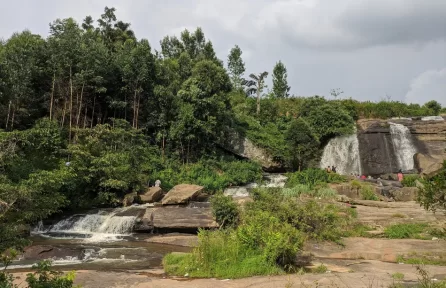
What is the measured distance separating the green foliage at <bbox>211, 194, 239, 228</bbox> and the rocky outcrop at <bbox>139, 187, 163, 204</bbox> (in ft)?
23.6

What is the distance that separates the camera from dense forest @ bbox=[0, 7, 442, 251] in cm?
2170

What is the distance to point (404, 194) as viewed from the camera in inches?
848

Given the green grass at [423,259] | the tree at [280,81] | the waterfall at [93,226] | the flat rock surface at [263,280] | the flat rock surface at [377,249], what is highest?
the tree at [280,81]

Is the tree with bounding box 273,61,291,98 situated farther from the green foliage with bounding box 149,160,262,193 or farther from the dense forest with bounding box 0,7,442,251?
the green foliage with bounding box 149,160,262,193

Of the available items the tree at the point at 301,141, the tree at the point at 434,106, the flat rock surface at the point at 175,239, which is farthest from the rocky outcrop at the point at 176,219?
the tree at the point at 434,106

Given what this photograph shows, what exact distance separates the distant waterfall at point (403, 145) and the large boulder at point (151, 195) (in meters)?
18.8

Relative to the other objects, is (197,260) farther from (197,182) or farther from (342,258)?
(197,182)

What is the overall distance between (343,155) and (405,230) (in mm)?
17048

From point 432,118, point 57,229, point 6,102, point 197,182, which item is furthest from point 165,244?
point 432,118

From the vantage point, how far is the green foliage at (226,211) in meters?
15.6

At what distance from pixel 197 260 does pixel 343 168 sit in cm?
2318

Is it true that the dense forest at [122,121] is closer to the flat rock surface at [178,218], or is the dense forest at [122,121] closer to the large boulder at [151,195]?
the large boulder at [151,195]

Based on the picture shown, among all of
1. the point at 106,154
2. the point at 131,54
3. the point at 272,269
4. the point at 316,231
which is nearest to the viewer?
the point at 272,269

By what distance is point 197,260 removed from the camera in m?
10.5
